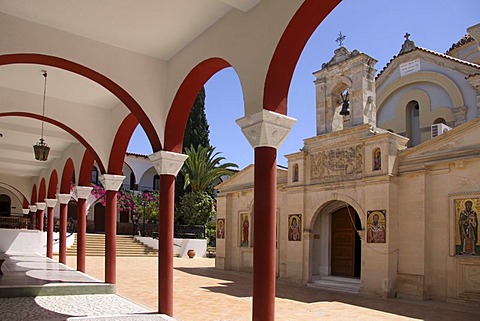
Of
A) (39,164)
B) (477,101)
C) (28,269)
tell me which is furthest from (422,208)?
(39,164)

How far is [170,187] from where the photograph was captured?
26.3 ft

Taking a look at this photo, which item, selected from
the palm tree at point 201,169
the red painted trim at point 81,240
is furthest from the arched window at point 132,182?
the red painted trim at point 81,240

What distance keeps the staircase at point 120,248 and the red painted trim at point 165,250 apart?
15.9m

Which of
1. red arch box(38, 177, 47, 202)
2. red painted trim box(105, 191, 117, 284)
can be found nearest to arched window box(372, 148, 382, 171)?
red painted trim box(105, 191, 117, 284)

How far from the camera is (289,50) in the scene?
17.7 feet

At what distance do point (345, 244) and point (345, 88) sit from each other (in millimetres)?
5128

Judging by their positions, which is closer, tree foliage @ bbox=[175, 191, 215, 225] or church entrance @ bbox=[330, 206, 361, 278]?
church entrance @ bbox=[330, 206, 361, 278]

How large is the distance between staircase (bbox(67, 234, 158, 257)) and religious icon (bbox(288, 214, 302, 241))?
10.9 m

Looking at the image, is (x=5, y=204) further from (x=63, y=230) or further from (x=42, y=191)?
(x=63, y=230)

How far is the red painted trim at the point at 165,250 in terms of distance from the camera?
7602 mm

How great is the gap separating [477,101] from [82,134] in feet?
42.2

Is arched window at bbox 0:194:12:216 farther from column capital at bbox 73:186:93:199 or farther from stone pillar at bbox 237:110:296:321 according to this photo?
stone pillar at bbox 237:110:296:321

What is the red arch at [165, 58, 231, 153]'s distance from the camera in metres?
7.46

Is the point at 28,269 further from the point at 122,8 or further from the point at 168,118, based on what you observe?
the point at 122,8
